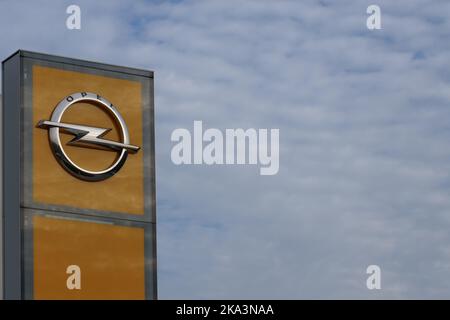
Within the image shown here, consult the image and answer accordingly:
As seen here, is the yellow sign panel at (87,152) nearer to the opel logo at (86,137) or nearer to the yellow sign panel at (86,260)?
the opel logo at (86,137)

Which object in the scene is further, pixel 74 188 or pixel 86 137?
pixel 86 137

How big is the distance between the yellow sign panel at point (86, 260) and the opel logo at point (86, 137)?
1.43m

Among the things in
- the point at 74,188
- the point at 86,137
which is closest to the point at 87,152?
the point at 86,137

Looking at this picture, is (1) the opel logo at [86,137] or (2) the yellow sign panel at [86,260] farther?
(1) the opel logo at [86,137]

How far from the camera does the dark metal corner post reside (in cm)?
2884

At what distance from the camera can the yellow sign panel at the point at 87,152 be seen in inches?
1161

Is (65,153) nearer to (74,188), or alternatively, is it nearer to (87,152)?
(87,152)

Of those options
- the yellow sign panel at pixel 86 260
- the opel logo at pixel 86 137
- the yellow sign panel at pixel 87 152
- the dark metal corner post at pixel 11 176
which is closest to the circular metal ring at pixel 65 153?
the opel logo at pixel 86 137

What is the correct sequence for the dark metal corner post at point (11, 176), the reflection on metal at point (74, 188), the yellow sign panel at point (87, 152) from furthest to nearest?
the yellow sign panel at point (87, 152)
the reflection on metal at point (74, 188)
the dark metal corner post at point (11, 176)

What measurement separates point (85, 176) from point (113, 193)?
1097 mm

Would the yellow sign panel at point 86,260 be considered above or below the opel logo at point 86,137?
below

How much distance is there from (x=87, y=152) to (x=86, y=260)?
3.05m

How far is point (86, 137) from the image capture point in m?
30.1
